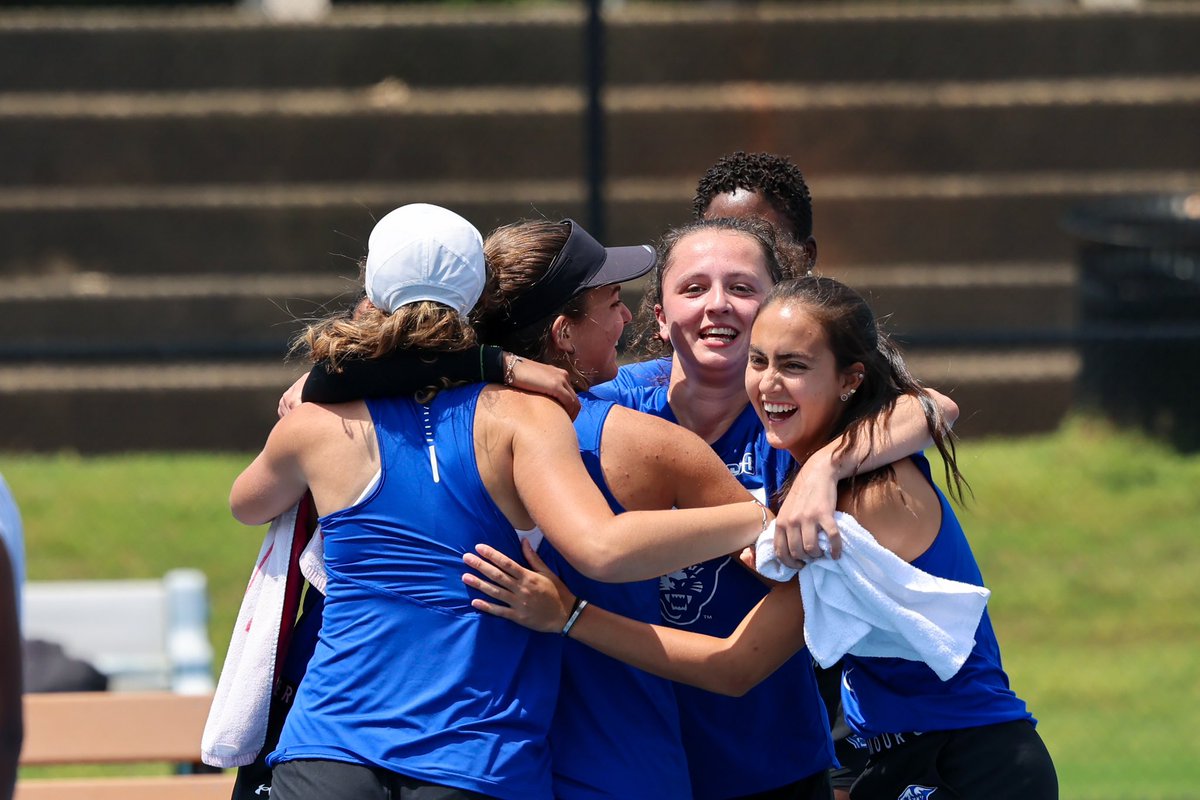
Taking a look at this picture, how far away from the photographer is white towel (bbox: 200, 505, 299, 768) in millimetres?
2879

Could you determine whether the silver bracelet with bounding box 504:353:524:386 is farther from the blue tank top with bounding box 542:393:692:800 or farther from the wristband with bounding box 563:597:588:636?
the wristband with bounding box 563:597:588:636

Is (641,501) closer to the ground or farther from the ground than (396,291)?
closer to the ground

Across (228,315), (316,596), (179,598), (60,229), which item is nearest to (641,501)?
(316,596)

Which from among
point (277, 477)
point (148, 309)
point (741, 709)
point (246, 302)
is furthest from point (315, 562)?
point (148, 309)

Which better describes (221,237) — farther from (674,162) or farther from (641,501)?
(641,501)

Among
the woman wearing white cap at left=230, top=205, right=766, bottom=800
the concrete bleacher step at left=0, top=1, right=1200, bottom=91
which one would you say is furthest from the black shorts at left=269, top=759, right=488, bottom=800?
the concrete bleacher step at left=0, top=1, right=1200, bottom=91

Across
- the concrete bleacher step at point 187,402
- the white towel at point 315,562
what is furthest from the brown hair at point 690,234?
the concrete bleacher step at point 187,402

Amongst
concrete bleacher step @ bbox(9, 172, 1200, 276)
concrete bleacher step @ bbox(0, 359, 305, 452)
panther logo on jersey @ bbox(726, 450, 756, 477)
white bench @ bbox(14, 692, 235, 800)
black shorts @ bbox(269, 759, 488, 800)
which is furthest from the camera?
concrete bleacher step @ bbox(9, 172, 1200, 276)

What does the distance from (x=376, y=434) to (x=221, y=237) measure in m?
7.20

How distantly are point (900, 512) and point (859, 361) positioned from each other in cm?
27

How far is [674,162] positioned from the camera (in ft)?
31.5

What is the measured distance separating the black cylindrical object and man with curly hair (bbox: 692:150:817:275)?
4.54 m

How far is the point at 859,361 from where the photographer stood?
2771 mm

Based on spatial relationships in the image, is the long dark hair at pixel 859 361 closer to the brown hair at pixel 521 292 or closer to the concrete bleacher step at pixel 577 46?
the brown hair at pixel 521 292
